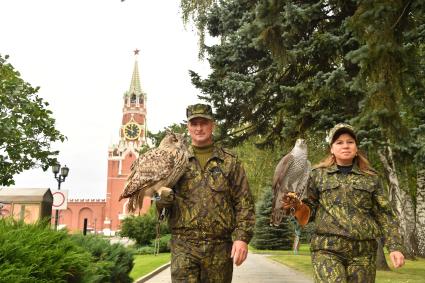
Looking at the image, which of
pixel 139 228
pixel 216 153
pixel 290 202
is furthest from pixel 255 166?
pixel 290 202

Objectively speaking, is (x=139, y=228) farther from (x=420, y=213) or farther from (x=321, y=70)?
(x=321, y=70)

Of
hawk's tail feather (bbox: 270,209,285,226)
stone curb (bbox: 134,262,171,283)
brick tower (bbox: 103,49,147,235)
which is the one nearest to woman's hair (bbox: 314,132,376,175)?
hawk's tail feather (bbox: 270,209,285,226)

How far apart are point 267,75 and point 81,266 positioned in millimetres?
8489

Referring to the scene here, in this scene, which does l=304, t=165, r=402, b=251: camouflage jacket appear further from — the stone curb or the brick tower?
the brick tower

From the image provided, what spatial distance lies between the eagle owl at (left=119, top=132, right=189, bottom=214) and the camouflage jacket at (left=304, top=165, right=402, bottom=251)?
1193 millimetres

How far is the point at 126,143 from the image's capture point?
118125mm

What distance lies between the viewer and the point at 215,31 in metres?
15.2

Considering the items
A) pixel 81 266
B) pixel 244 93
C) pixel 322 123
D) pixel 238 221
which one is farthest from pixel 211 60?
pixel 238 221

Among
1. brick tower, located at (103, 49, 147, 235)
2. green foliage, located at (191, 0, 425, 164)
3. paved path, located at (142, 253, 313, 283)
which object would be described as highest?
brick tower, located at (103, 49, 147, 235)

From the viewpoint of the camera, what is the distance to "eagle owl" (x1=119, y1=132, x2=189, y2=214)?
4.33 meters

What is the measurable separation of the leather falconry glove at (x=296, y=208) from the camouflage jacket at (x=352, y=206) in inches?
4.1

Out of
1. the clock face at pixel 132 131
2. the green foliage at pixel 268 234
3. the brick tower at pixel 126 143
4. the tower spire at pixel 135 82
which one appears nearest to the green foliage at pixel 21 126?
the green foliage at pixel 268 234

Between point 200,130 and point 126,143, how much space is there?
115 metres

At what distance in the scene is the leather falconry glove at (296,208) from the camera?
437 centimetres
